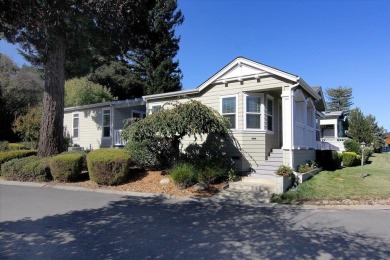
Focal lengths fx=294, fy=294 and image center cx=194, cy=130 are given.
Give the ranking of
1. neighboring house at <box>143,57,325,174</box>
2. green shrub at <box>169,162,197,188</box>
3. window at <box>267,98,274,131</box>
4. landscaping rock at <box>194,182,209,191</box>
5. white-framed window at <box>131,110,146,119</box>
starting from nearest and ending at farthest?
landscaping rock at <box>194,182,209,191</box>
green shrub at <box>169,162,197,188</box>
neighboring house at <box>143,57,325,174</box>
window at <box>267,98,274,131</box>
white-framed window at <box>131,110,146,119</box>

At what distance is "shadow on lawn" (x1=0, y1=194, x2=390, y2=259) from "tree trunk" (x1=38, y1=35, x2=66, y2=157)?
26.3ft

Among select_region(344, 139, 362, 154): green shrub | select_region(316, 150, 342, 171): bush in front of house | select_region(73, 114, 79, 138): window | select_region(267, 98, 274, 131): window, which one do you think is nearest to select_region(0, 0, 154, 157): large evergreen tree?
select_region(73, 114, 79, 138): window

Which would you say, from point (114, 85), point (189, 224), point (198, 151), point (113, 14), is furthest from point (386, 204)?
point (114, 85)

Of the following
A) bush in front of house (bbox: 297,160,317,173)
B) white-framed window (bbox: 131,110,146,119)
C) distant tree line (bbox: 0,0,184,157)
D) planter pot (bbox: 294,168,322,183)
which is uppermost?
distant tree line (bbox: 0,0,184,157)

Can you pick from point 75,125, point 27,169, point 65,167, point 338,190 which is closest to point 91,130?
point 75,125

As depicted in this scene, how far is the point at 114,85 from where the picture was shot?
30.6 m

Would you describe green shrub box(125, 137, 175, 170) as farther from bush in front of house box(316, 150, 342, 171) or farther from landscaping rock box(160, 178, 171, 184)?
bush in front of house box(316, 150, 342, 171)

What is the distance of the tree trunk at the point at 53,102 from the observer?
1427cm

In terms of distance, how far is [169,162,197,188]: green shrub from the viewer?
1031 centimetres

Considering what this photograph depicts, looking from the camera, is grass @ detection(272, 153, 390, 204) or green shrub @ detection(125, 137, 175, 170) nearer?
grass @ detection(272, 153, 390, 204)

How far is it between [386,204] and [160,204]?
6.49 meters

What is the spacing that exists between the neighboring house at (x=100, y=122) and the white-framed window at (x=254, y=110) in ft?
24.9

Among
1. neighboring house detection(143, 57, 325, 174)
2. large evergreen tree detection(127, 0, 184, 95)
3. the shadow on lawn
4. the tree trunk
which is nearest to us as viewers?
the shadow on lawn

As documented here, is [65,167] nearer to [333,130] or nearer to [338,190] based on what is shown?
[338,190]
